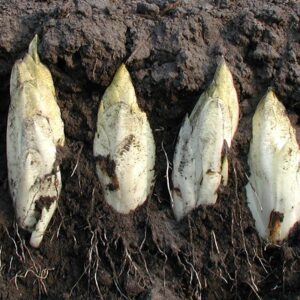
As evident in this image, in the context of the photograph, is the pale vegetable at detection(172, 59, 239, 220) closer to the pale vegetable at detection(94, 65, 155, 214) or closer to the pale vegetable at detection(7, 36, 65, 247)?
the pale vegetable at detection(94, 65, 155, 214)

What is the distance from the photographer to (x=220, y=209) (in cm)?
243

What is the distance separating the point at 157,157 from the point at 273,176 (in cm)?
46

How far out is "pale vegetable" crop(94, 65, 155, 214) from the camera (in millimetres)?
2438

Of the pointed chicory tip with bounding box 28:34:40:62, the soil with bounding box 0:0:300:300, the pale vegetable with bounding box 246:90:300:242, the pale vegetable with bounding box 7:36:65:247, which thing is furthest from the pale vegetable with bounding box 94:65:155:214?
the pale vegetable with bounding box 246:90:300:242

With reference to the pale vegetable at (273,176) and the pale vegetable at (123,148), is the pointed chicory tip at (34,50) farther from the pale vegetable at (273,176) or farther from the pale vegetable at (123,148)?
the pale vegetable at (273,176)

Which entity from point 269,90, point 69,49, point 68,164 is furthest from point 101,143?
point 269,90

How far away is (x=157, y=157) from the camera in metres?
2.52

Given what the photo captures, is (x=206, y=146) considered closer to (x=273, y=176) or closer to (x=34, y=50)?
(x=273, y=176)

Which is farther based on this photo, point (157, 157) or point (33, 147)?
point (157, 157)

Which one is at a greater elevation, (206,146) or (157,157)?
(206,146)

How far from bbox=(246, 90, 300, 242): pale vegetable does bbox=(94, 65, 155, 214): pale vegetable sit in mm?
414

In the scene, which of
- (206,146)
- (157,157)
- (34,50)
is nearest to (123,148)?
(157,157)

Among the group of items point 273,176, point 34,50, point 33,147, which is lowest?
point 33,147

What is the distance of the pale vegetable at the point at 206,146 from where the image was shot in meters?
2.42
